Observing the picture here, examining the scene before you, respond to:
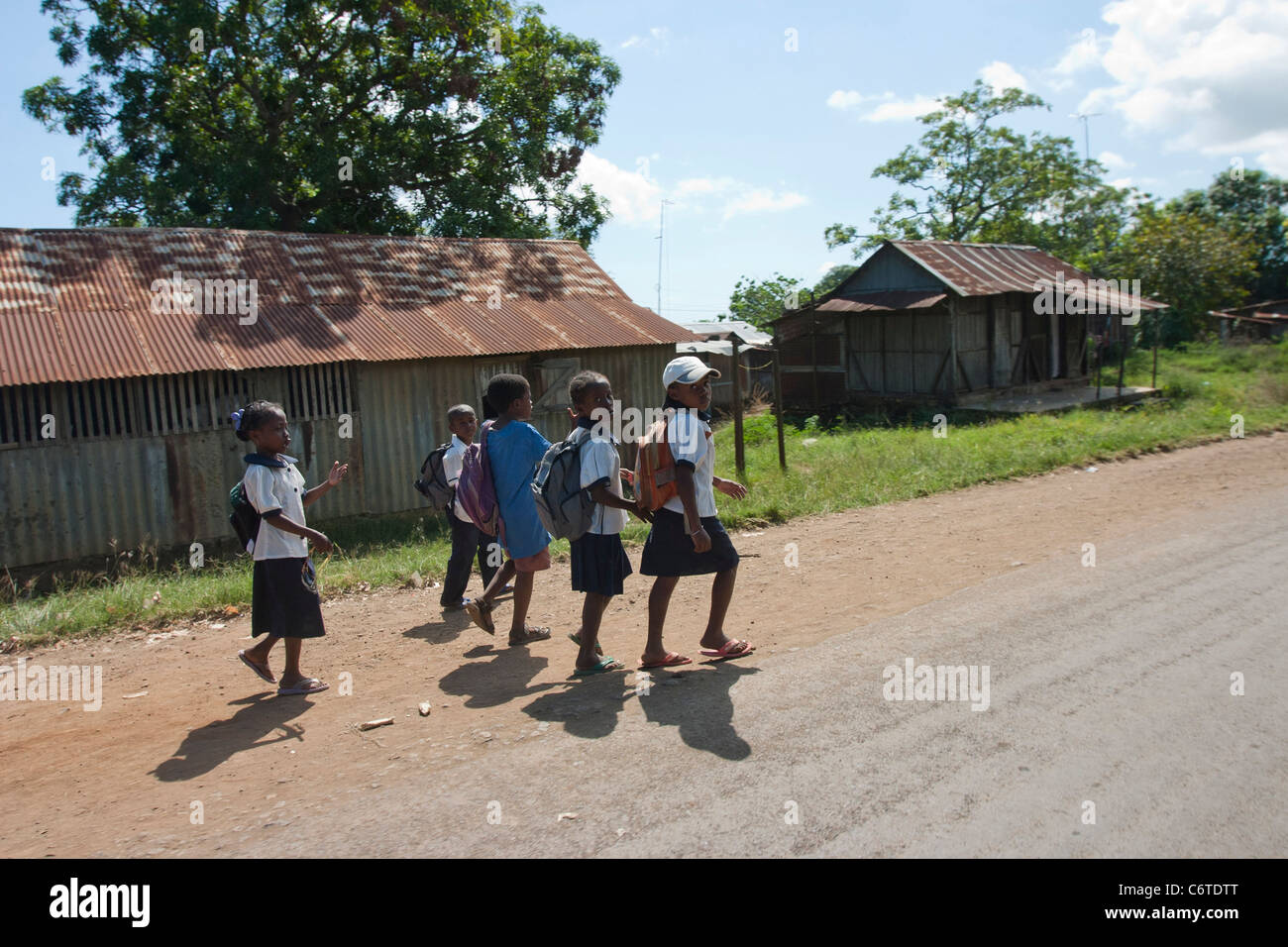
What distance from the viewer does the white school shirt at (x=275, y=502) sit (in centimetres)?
495

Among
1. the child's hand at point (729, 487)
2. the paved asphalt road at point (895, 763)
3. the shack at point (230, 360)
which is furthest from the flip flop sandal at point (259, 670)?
the shack at point (230, 360)

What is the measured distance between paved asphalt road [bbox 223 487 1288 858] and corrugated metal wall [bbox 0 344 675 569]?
24.6 ft

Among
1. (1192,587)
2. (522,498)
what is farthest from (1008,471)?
(522,498)

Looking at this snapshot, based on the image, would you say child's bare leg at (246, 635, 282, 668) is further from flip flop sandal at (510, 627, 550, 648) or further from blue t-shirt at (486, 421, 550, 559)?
flip flop sandal at (510, 627, 550, 648)

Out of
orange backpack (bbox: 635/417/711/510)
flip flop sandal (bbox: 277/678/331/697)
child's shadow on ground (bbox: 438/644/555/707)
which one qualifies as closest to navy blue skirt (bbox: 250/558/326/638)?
flip flop sandal (bbox: 277/678/331/697)

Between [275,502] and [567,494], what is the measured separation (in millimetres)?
1508

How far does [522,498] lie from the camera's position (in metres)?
5.69

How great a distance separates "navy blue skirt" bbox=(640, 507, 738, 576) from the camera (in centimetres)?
498

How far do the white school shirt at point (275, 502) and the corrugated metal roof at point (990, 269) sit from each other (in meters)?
17.8

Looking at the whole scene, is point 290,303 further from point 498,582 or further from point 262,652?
point 262,652

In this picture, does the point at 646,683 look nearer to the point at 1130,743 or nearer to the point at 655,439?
the point at 655,439

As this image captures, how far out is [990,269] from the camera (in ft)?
74.5

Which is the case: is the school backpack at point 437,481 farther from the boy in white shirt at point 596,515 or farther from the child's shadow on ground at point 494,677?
the boy in white shirt at point 596,515
